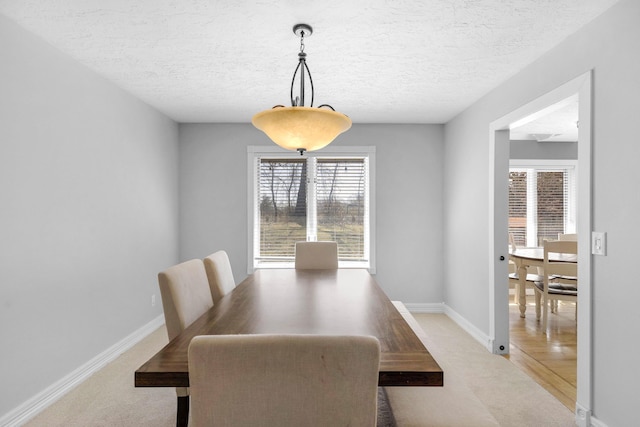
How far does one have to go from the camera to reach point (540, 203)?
18.1 feet

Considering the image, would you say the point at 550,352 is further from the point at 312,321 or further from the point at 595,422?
the point at 312,321

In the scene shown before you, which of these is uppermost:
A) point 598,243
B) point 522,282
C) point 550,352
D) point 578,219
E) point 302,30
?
point 302,30

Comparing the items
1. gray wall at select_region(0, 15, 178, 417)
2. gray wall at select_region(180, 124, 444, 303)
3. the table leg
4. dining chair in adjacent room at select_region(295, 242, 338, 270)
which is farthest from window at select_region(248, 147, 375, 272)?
the table leg

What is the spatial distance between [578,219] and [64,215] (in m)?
3.35

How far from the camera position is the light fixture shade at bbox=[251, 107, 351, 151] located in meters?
1.64

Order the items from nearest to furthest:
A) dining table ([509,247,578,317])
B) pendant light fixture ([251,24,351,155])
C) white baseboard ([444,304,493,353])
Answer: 1. pendant light fixture ([251,24,351,155])
2. white baseboard ([444,304,493,353])
3. dining table ([509,247,578,317])

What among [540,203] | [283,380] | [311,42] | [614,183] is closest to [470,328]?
[614,183]

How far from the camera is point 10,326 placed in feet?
6.61

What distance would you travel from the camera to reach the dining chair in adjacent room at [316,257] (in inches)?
132

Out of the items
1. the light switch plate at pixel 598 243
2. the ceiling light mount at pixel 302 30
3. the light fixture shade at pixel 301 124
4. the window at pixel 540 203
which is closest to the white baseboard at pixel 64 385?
the light fixture shade at pixel 301 124

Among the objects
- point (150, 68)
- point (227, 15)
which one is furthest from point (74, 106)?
point (227, 15)

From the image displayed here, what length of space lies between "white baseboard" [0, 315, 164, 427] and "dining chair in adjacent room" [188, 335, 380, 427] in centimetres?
200

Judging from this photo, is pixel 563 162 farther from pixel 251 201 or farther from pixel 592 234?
pixel 251 201

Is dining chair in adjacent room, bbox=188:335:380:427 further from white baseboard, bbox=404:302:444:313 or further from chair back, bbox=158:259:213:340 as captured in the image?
white baseboard, bbox=404:302:444:313
